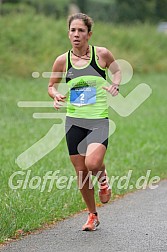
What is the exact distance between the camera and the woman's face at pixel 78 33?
293 inches

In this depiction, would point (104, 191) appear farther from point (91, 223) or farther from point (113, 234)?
point (113, 234)

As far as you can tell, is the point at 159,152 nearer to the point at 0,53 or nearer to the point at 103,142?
the point at 103,142

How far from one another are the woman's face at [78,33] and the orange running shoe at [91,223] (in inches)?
70.6

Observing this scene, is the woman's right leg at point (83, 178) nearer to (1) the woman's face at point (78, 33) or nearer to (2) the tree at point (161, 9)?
(1) the woman's face at point (78, 33)

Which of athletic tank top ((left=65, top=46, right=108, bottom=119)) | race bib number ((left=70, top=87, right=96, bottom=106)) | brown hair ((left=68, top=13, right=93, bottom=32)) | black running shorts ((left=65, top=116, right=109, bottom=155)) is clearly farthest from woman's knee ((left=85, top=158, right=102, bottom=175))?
brown hair ((left=68, top=13, right=93, bottom=32))

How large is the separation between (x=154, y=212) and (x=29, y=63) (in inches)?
689

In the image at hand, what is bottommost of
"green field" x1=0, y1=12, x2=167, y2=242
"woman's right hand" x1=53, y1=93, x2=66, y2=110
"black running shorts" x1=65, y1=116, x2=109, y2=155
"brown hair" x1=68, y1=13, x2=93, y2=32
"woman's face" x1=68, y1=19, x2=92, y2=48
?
"green field" x1=0, y1=12, x2=167, y2=242

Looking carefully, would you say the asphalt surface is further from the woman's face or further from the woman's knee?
the woman's face

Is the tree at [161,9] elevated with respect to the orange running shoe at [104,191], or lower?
elevated

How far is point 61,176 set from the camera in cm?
1074

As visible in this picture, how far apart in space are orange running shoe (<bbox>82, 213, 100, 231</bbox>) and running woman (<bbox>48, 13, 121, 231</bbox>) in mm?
542

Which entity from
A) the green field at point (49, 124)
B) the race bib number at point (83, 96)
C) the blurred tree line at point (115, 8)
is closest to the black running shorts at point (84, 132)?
the race bib number at point (83, 96)

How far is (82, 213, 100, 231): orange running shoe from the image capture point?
776 centimetres

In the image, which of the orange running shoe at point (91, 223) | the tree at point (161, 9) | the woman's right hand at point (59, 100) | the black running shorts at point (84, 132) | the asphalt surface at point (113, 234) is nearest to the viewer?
the asphalt surface at point (113, 234)
